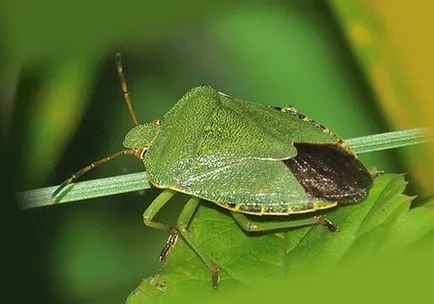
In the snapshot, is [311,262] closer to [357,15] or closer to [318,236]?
[318,236]

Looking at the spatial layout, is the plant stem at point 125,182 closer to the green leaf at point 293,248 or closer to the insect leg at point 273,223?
the green leaf at point 293,248

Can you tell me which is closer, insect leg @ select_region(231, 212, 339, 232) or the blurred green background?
insect leg @ select_region(231, 212, 339, 232)

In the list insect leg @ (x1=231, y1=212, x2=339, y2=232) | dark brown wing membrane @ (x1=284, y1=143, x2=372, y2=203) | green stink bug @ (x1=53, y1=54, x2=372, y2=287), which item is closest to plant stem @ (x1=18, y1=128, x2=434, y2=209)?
green stink bug @ (x1=53, y1=54, x2=372, y2=287)

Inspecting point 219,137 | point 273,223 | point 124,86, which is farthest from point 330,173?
point 124,86

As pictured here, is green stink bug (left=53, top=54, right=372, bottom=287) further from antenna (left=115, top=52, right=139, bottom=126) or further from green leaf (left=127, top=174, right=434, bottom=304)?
antenna (left=115, top=52, right=139, bottom=126)

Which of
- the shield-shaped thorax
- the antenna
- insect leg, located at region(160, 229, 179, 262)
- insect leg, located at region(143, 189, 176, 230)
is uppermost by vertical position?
the antenna

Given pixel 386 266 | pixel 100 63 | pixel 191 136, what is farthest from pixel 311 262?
pixel 100 63
